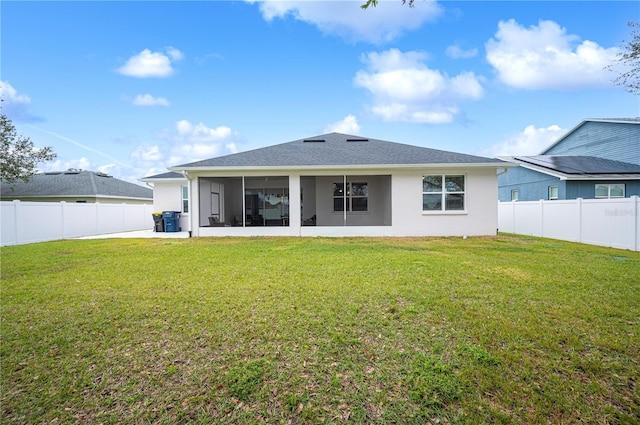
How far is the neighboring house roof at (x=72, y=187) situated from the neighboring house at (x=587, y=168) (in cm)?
2587

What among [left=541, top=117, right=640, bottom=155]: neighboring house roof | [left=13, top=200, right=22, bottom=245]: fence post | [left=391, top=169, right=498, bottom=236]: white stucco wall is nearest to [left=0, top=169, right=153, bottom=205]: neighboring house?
[left=13, top=200, right=22, bottom=245]: fence post

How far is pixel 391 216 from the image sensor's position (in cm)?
1327

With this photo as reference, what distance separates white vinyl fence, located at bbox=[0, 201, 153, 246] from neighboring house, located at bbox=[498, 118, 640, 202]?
2016cm

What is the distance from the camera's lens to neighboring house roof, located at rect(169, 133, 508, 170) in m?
12.5

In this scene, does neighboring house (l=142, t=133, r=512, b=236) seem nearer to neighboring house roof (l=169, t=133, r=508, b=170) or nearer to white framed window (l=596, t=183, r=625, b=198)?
Result: neighboring house roof (l=169, t=133, r=508, b=170)

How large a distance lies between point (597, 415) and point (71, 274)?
841 centimetres

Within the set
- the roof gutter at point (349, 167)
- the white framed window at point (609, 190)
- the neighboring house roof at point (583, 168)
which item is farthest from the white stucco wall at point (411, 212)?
the white framed window at point (609, 190)

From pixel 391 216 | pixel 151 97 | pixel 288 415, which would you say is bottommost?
pixel 288 415

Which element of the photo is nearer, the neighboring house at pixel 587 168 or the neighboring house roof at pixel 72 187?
the neighboring house at pixel 587 168

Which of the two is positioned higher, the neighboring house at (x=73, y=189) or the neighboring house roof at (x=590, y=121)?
the neighboring house roof at (x=590, y=121)

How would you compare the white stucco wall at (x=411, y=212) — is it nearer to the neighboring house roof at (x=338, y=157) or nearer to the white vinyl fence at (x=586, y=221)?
the neighboring house roof at (x=338, y=157)

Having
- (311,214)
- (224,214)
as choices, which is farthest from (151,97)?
(311,214)

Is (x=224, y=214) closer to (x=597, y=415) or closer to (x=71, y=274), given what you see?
(x=71, y=274)

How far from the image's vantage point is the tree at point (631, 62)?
7.11 metres
